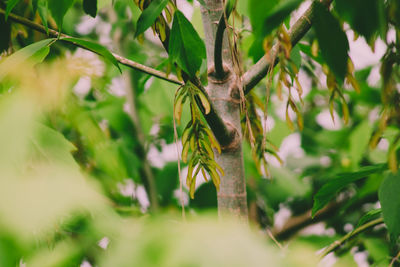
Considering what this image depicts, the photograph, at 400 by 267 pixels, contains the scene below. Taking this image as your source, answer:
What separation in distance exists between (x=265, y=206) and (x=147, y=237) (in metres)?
1.11

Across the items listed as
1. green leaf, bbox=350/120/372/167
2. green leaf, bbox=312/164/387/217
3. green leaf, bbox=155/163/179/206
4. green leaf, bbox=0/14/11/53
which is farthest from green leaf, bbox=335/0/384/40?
green leaf, bbox=155/163/179/206

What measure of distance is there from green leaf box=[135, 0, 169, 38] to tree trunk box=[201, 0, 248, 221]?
0.12 m

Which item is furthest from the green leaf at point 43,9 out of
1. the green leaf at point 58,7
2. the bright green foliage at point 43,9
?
the green leaf at point 58,7

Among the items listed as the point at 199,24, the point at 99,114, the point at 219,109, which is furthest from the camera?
the point at 99,114

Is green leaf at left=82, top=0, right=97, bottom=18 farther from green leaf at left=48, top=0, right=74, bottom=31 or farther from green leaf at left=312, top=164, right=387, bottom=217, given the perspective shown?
green leaf at left=312, top=164, right=387, bottom=217

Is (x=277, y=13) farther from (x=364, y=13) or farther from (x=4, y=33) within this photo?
(x=4, y=33)

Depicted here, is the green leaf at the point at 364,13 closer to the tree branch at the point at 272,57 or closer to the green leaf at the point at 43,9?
the tree branch at the point at 272,57

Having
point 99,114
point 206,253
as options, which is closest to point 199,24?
point 99,114

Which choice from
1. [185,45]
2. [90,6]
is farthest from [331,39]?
[90,6]

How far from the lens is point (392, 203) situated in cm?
43

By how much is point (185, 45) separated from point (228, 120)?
14cm

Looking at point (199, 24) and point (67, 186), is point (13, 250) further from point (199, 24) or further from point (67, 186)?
point (199, 24)

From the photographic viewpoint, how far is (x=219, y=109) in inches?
A: 21.0

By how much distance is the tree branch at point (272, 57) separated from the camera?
424mm
